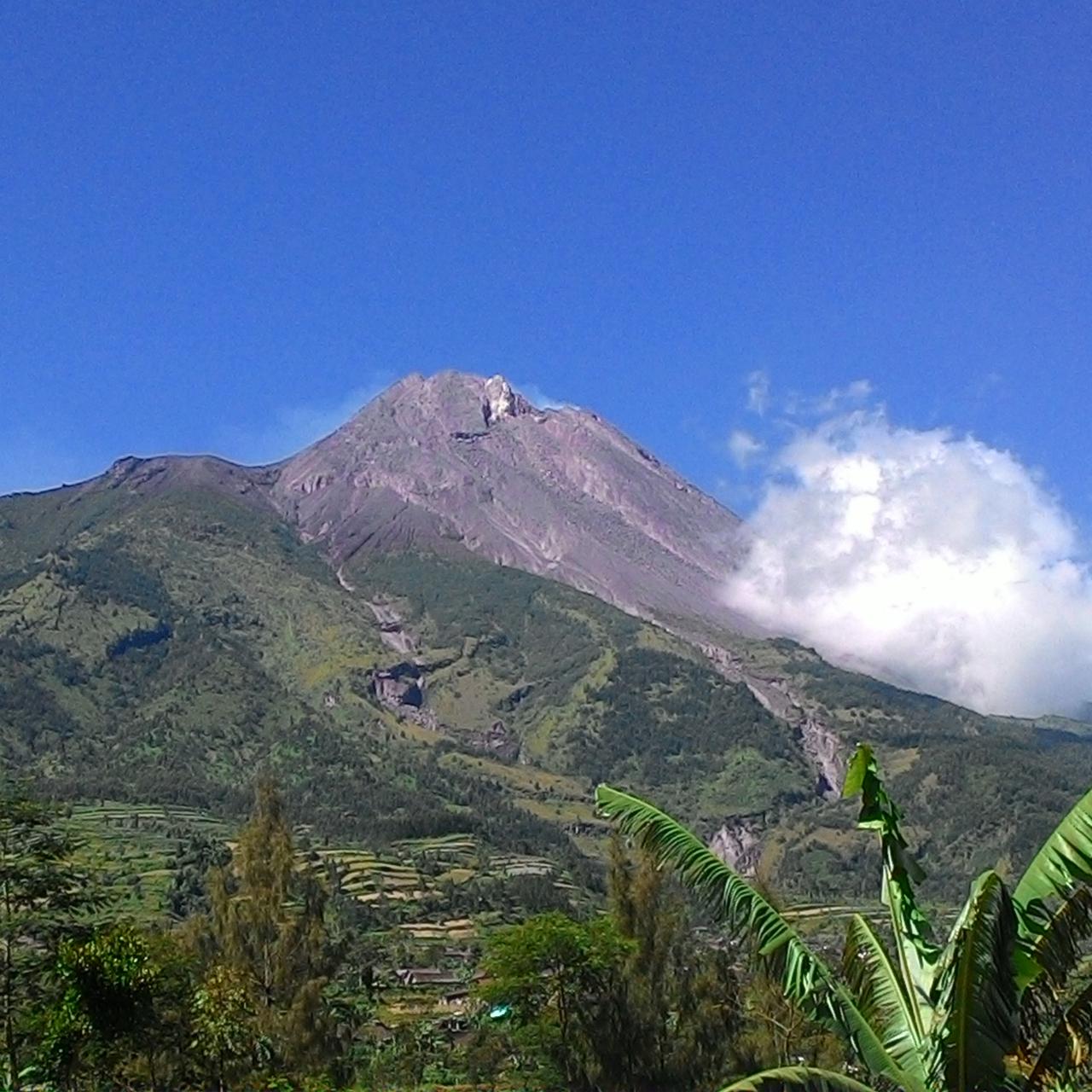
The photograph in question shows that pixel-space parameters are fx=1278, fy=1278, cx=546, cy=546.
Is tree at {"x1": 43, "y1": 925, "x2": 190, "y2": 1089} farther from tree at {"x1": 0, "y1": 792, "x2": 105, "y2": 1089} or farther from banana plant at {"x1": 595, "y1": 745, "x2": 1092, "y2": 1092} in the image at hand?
banana plant at {"x1": 595, "y1": 745, "x2": 1092, "y2": 1092}

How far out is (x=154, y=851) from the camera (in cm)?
15738

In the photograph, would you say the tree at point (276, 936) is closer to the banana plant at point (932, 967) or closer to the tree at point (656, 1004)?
the tree at point (656, 1004)

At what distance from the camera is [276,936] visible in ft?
112

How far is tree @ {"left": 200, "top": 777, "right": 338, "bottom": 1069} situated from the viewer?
107ft

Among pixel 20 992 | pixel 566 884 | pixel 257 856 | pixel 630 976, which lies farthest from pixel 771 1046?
pixel 566 884

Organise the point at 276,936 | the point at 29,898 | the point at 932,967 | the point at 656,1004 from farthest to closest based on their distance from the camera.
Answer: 1. the point at 656,1004
2. the point at 276,936
3. the point at 29,898
4. the point at 932,967

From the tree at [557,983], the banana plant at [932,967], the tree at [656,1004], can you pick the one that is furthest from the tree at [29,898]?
the tree at [656,1004]

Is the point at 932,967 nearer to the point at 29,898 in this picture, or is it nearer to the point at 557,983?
the point at 29,898

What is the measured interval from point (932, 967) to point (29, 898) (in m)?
14.2

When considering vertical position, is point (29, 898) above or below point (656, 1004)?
above

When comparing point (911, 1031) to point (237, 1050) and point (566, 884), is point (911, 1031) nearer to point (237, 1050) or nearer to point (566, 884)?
point (237, 1050)

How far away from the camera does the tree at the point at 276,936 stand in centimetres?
3266

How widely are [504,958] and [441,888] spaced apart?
117 m

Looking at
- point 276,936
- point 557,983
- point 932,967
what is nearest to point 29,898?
point 932,967
